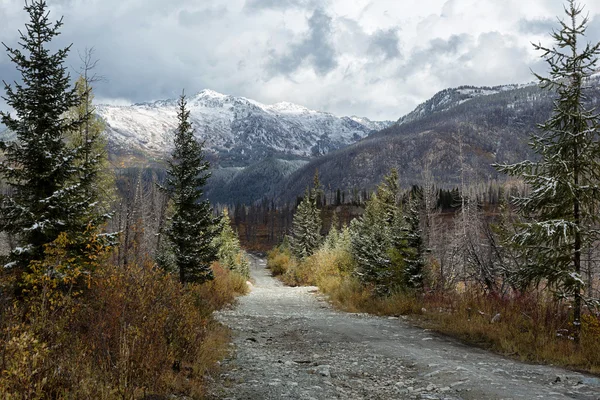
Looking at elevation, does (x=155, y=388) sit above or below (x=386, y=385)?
above

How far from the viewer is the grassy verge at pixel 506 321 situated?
8.88 m

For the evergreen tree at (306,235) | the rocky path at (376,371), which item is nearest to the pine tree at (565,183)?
the rocky path at (376,371)

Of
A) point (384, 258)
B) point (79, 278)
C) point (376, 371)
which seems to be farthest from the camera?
point (384, 258)

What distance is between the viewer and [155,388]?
217 inches

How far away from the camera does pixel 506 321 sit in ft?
37.5

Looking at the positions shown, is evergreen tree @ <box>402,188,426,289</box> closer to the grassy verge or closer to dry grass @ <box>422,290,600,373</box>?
the grassy verge

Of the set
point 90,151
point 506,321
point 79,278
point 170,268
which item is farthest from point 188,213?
point 506,321

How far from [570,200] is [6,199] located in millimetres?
13921

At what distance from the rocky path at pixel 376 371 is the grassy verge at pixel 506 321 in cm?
77

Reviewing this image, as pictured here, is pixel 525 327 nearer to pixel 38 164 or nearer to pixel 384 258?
pixel 384 258

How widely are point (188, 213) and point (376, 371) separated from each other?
451 inches

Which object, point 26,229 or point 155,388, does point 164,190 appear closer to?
point 26,229

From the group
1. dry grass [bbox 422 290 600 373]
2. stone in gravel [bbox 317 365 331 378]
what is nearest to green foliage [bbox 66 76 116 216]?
stone in gravel [bbox 317 365 331 378]

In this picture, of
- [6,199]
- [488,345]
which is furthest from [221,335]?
[488,345]
